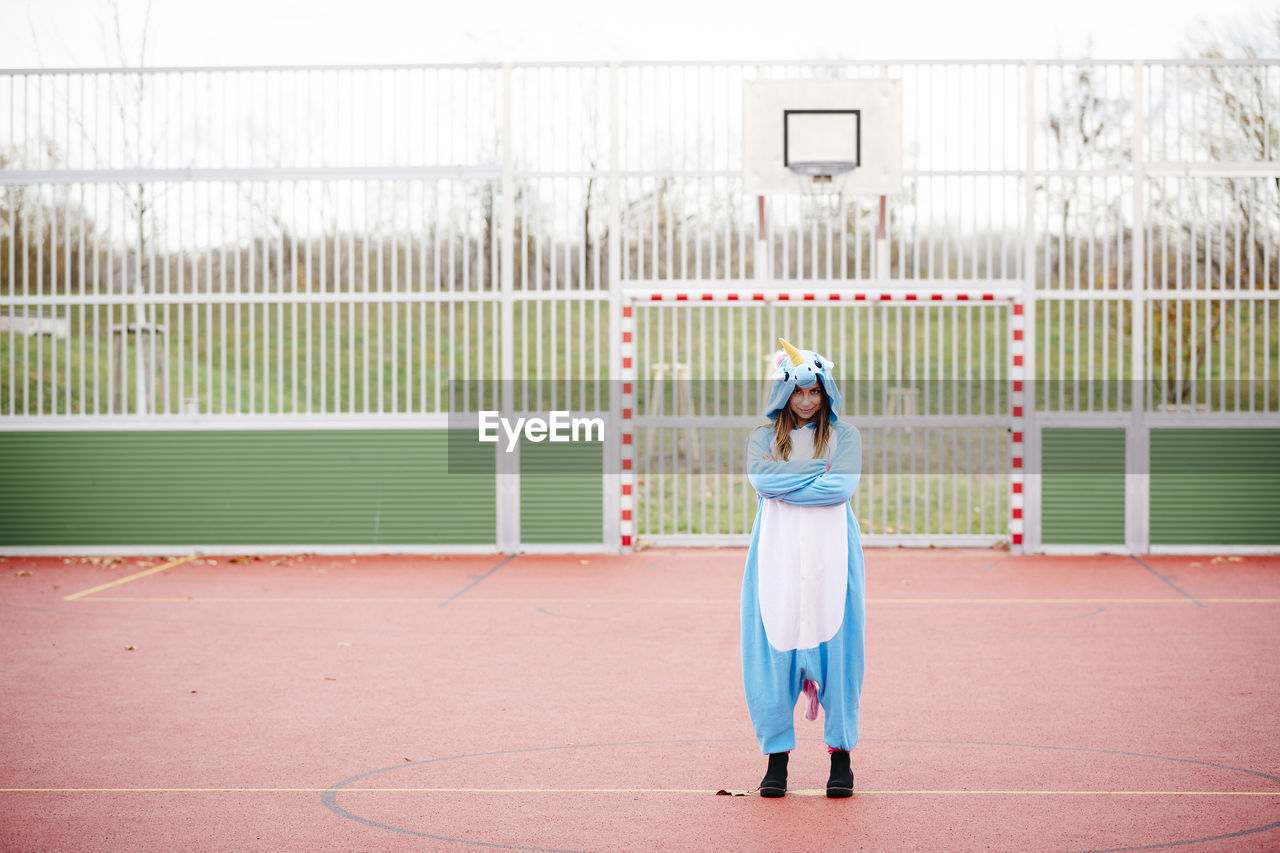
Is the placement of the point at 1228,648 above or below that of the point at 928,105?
below

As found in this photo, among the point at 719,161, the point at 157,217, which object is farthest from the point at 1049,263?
the point at 157,217

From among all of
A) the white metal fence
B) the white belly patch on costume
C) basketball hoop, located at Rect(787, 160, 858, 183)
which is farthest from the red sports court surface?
basketball hoop, located at Rect(787, 160, 858, 183)

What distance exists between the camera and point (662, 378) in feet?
47.5

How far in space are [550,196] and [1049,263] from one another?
5.33 meters

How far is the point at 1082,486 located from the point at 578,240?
598 cm

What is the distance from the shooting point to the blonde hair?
5.51 metres

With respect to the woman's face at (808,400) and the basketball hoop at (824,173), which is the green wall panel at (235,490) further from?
the woman's face at (808,400)

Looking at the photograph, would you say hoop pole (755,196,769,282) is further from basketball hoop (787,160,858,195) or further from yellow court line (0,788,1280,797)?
yellow court line (0,788,1280,797)

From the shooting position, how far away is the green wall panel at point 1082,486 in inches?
562

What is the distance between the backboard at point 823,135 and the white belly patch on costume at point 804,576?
9.08 metres

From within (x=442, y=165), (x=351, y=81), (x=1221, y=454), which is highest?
(x=351, y=81)

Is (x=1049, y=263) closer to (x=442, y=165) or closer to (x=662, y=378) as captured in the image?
(x=662, y=378)

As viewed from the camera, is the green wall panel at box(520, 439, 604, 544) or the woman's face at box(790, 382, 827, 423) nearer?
the woman's face at box(790, 382, 827, 423)

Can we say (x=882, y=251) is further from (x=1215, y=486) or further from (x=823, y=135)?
(x=1215, y=486)
